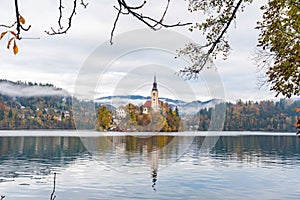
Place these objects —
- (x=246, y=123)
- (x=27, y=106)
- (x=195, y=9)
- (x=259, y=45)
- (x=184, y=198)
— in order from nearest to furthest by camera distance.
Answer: (x=195, y=9) → (x=259, y=45) → (x=184, y=198) → (x=246, y=123) → (x=27, y=106)

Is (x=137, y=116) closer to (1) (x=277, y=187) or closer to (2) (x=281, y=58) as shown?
(1) (x=277, y=187)

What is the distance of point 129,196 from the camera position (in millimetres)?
25047

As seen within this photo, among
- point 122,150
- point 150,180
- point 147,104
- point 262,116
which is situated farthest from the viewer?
point 262,116

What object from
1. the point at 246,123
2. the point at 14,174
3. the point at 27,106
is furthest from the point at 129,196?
the point at 27,106

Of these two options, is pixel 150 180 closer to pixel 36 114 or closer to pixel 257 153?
pixel 257 153

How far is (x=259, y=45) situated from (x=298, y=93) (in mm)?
1394

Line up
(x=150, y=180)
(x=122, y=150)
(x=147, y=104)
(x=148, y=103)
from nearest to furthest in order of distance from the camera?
(x=150, y=180)
(x=122, y=150)
(x=147, y=104)
(x=148, y=103)

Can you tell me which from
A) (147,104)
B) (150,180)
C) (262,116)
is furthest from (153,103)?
(262,116)

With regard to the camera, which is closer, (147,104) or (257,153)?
(257,153)

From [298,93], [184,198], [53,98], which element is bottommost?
[184,198]

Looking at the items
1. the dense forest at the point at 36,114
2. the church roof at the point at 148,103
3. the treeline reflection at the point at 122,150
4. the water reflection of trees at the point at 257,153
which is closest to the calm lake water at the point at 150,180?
the water reflection of trees at the point at 257,153

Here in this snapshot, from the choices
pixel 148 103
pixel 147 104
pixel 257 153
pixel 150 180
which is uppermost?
pixel 148 103

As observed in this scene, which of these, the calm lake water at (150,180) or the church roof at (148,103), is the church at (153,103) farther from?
the calm lake water at (150,180)

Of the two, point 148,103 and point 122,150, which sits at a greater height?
point 148,103
